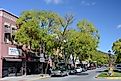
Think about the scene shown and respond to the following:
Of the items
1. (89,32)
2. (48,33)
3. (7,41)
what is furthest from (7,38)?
(89,32)

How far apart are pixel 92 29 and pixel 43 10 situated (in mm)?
20537

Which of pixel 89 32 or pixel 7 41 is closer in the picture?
pixel 7 41

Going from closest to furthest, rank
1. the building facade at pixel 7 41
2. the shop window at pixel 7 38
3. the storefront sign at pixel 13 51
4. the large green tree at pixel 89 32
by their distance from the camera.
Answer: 1. the building facade at pixel 7 41
2. the shop window at pixel 7 38
3. the storefront sign at pixel 13 51
4. the large green tree at pixel 89 32

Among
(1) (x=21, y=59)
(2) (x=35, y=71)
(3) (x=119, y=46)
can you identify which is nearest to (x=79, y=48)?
(2) (x=35, y=71)

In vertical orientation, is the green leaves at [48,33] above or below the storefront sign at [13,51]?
above

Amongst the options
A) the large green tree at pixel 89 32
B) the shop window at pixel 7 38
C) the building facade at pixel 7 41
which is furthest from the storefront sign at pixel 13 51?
the large green tree at pixel 89 32

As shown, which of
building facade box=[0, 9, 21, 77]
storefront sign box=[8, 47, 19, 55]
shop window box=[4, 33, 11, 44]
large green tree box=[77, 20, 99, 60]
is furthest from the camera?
large green tree box=[77, 20, 99, 60]

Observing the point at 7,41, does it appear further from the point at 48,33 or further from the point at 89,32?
the point at 89,32

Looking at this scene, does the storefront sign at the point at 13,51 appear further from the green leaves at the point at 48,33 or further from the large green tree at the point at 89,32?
the large green tree at the point at 89,32

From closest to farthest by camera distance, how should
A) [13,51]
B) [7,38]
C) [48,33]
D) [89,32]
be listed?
[7,38]
[13,51]
[48,33]
[89,32]

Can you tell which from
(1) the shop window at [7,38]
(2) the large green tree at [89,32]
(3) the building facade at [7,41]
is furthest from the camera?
(2) the large green tree at [89,32]

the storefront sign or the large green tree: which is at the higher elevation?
the large green tree

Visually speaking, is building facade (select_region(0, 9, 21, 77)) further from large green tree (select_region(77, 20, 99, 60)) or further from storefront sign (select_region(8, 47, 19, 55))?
large green tree (select_region(77, 20, 99, 60))

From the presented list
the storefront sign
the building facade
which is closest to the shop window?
the building facade
